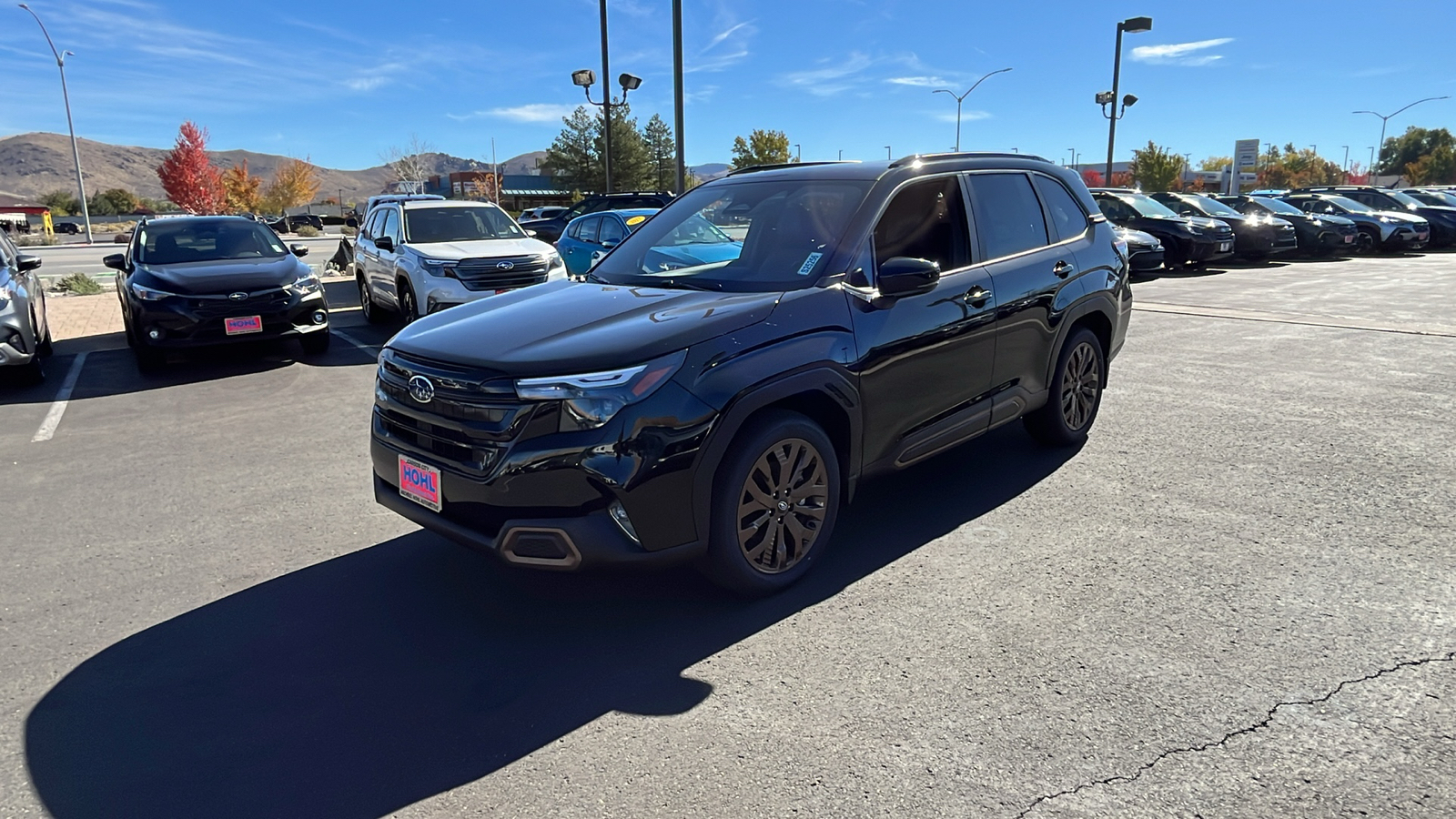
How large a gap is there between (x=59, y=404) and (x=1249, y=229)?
2104 cm

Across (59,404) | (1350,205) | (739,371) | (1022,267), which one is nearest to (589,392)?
(739,371)

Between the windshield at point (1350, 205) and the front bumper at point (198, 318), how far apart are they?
2552cm

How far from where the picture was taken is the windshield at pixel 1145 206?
723 inches

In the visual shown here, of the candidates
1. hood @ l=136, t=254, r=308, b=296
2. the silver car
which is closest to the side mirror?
hood @ l=136, t=254, r=308, b=296

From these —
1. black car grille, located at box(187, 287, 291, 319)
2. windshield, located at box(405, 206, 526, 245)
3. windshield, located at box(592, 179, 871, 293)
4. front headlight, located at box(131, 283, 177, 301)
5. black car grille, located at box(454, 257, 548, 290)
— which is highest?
windshield, located at box(405, 206, 526, 245)

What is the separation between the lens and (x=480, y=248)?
10.4 meters

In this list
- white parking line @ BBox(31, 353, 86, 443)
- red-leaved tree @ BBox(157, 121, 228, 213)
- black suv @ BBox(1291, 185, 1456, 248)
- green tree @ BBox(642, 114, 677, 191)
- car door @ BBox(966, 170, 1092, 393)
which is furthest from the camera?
green tree @ BBox(642, 114, 677, 191)

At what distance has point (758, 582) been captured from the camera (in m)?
3.64

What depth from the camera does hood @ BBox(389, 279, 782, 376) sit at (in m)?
3.29

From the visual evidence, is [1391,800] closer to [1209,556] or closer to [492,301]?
[1209,556]

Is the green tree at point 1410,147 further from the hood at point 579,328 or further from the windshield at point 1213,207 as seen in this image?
the hood at point 579,328

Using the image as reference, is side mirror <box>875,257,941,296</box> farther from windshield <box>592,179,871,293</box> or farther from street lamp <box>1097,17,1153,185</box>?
street lamp <box>1097,17,1153,185</box>

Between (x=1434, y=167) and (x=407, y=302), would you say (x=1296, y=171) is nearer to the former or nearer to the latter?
(x=1434, y=167)

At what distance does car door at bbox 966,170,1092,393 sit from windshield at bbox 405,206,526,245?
297 inches
